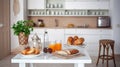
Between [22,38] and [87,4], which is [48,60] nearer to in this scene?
[22,38]

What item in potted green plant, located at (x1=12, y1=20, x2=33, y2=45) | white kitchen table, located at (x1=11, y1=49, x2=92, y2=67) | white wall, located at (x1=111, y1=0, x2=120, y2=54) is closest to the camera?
white kitchen table, located at (x1=11, y1=49, x2=92, y2=67)

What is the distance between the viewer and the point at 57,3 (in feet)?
23.3

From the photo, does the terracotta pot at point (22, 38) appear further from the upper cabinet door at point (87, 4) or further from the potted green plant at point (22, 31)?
the upper cabinet door at point (87, 4)

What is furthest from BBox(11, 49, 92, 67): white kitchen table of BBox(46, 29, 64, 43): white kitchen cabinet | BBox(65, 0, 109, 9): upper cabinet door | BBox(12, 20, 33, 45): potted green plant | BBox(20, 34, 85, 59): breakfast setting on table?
BBox(65, 0, 109, 9): upper cabinet door

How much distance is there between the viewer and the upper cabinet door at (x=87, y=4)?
6.82 meters

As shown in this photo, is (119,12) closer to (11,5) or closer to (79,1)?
(79,1)

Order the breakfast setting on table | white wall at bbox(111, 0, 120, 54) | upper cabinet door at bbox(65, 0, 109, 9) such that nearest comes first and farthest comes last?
the breakfast setting on table
white wall at bbox(111, 0, 120, 54)
upper cabinet door at bbox(65, 0, 109, 9)

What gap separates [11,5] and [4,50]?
144cm

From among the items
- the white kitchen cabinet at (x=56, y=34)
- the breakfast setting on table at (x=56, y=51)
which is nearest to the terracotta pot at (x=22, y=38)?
the breakfast setting on table at (x=56, y=51)

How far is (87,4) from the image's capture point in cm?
688

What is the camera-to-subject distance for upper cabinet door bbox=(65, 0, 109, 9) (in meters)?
6.82

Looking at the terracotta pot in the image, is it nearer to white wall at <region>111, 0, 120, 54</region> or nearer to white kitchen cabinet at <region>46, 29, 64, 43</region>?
white kitchen cabinet at <region>46, 29, 64, 43</region>

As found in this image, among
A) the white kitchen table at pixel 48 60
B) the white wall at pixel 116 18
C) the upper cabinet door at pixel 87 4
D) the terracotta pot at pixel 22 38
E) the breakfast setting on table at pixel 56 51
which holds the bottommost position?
the white kitchen table at pixel 48 60

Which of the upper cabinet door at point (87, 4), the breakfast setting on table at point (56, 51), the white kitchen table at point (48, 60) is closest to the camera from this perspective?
the white kitchen table at point (48, 60)
